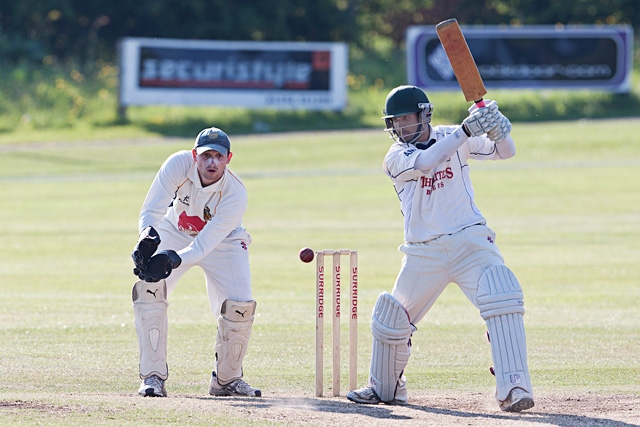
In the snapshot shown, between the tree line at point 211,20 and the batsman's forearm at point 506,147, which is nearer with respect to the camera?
the batsman's forearm at point 506,147

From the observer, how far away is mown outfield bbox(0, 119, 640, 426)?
655 centimetres

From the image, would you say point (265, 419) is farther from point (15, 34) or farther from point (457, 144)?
point (15, 34)

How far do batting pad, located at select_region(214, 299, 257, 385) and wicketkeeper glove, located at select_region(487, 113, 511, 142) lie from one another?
1.86 metres

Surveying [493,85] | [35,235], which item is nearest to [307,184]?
[35,235]

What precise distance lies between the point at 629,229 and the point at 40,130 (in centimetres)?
1764

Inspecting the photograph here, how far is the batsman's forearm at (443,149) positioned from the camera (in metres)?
6.34

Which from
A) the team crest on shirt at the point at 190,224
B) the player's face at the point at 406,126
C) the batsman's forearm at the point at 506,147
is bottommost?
the team crest on shirt at the point at 190,224

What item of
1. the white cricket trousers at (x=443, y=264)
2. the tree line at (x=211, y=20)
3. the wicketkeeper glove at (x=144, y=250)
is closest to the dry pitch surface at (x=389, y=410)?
the white cricket trousers at (x=443, y=264)

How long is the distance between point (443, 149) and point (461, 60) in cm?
62

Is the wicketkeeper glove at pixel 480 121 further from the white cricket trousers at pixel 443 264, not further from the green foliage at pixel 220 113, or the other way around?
the green foliage at pixel 220 113

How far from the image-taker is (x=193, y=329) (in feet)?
31.3

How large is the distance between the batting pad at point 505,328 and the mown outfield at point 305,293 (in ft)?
0.70

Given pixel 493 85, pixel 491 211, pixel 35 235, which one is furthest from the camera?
pixel 493 85

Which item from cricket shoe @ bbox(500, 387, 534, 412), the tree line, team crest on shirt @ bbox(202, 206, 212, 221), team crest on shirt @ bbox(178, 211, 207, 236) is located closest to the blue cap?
team crest on shirt @ bbox(202, 206, 212, 221)
